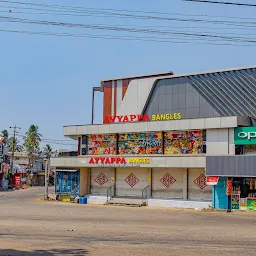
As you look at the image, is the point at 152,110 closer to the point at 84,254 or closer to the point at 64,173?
the point at 64,173

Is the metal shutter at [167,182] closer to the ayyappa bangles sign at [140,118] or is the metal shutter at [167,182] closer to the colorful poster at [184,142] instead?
the colorful poster at [184,142]

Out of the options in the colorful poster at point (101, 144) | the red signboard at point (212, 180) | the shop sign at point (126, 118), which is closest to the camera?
the red signboard at point (212, 180)

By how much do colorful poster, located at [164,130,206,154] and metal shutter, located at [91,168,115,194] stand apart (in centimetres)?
764

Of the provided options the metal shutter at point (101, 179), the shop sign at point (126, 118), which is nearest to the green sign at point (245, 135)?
the shop sign at point (126, 118)

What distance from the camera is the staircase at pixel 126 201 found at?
43.2m

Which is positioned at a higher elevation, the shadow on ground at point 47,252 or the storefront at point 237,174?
the storefront at point 237,174

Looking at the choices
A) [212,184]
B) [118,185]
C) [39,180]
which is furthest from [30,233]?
[39,180]

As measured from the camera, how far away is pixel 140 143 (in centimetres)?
4422

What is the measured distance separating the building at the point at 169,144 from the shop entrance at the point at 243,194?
0.08 m

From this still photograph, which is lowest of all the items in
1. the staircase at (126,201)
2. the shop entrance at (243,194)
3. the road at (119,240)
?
the staircase at (126,201)

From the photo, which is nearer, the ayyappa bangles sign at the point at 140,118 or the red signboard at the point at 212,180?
the red signboard at the point at 212,180

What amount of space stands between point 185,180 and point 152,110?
8.21 metres

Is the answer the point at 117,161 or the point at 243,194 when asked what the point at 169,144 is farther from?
the point at 243,194

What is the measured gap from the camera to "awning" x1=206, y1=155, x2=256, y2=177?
3594 cm
